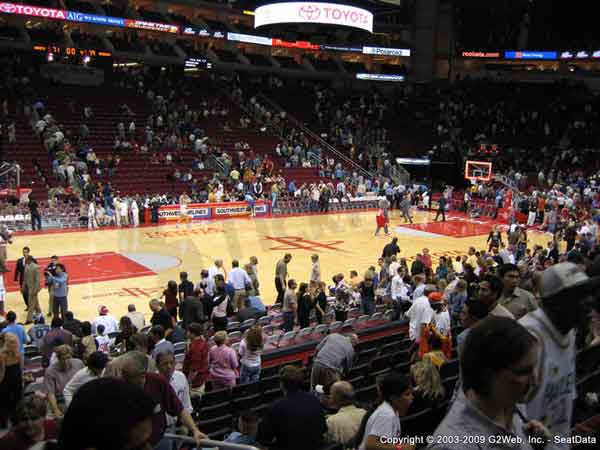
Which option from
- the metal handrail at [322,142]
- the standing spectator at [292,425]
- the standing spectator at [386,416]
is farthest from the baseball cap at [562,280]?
the metal handrail at [322,142]

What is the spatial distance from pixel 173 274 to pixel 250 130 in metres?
21.3

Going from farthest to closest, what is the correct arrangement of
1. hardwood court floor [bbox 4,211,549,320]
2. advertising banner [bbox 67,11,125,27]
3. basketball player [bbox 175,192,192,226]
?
advertising banner [bbox 67,11,125,27], basketball player [bbox 175,192,192,226], hardwood court floor [bbox 4,211,549,320]

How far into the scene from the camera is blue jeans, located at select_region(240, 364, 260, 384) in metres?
7.92

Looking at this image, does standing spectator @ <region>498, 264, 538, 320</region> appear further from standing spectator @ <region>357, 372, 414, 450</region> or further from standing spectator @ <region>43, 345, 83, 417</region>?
standing spectator @ <region>43, 345, 83, 417</region>

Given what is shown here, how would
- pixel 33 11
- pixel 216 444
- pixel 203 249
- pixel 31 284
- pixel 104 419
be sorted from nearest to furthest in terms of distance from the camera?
pixel 104 419, pixel 216 444, pixel 31 284, pixel 203 249, pixel 33 11

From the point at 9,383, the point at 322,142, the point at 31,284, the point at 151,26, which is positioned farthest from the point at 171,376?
the point at 151,26

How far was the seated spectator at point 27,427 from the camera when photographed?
127 inches

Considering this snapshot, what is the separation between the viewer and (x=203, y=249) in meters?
20.8

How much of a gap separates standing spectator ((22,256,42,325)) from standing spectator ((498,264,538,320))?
10261 mm

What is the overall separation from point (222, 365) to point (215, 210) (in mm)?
20651

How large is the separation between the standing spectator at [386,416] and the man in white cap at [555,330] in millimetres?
1154

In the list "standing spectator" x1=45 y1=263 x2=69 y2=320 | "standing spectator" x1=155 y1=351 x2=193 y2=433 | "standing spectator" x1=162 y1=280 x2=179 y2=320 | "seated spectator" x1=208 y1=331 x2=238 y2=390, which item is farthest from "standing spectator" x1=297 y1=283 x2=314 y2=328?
"standing spectator" x1=155 y1=351 x2=193 y2=433

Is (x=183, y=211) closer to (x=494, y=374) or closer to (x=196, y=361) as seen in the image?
(x=196, y=361)

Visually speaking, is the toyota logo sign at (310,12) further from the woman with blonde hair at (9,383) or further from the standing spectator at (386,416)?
the standing spectator at (386,416)
